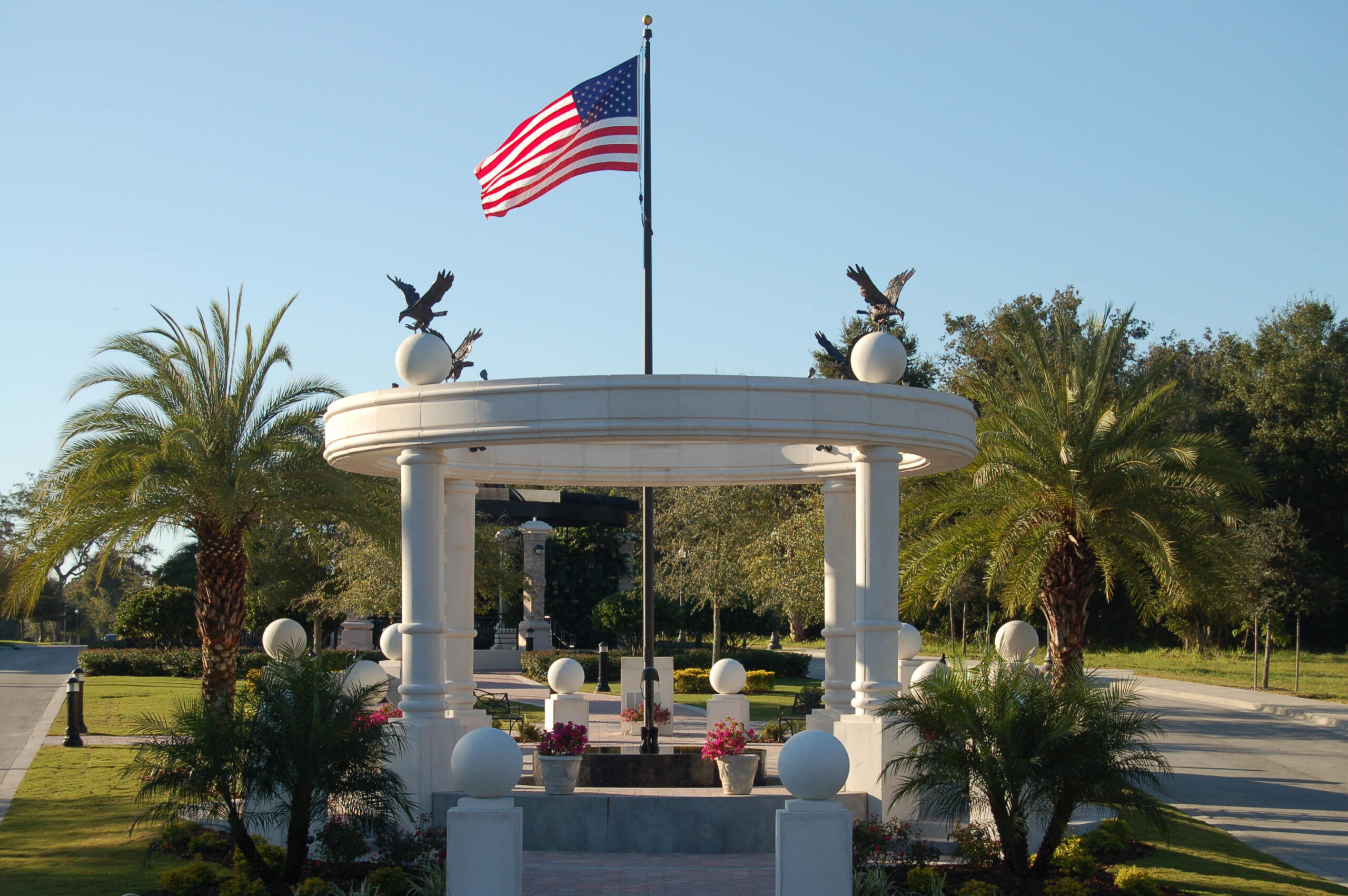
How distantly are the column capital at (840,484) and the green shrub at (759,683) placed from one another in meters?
16.0

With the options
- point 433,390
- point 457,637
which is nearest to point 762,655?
point 457,637

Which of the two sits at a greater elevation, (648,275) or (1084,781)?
(648,275)

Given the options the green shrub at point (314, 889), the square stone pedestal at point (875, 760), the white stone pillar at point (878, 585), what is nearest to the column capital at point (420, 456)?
the green shrub at point (314, 889)

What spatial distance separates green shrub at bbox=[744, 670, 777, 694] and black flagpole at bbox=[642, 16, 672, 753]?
1720cm

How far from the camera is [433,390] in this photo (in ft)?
41.6

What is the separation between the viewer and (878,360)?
13.5m

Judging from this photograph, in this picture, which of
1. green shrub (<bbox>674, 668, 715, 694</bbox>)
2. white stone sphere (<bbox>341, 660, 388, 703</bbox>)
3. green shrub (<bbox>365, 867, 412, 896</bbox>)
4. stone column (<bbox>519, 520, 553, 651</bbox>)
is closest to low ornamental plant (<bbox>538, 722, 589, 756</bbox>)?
white stone sphere (<bbox>341, 660, 388, 703</bbox>)

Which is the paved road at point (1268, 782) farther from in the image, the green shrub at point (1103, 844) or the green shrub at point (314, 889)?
the green shrub at point (314, 889)

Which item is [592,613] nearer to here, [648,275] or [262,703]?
[648,275]

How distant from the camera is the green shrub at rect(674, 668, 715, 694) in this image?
32031 mm

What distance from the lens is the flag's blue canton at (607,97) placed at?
50.0 ft

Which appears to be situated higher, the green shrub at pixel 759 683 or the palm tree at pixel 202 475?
the palm tree at pixel 202 475

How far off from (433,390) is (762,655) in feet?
88.9

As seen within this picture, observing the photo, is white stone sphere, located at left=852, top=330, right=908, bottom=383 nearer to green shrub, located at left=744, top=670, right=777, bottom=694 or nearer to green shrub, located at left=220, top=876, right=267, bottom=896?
green shrub, located at left=220, top=876, right=267, bottom=896
